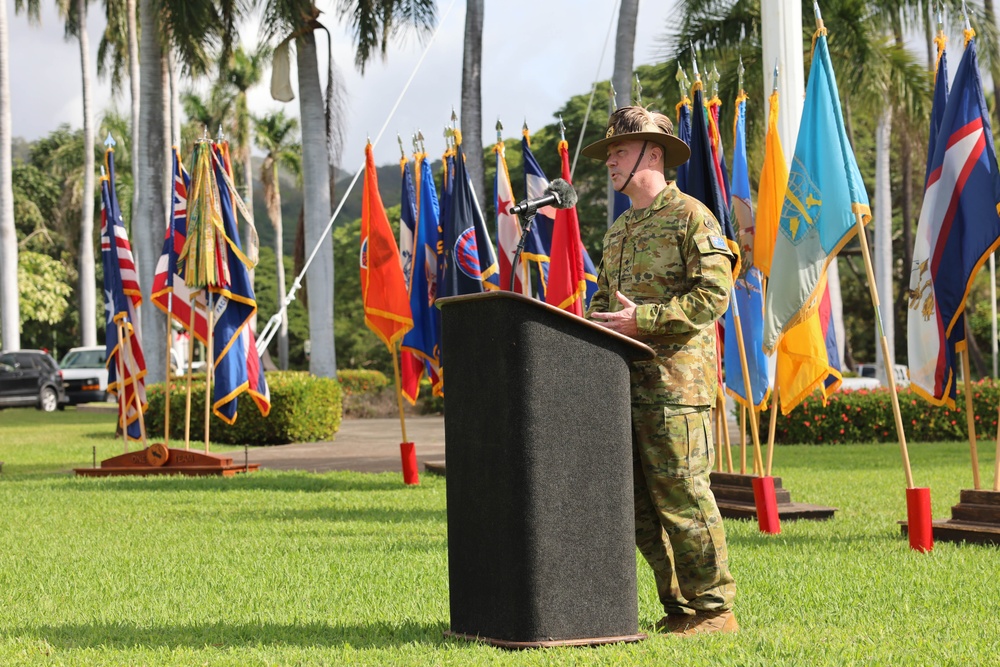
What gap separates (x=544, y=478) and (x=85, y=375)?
36.8m

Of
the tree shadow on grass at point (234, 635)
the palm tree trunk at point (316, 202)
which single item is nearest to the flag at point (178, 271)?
the palm tree trunk at point (316, 202)

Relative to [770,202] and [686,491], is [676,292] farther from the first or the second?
[770,202]

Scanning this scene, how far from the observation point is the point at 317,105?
22.5 metres

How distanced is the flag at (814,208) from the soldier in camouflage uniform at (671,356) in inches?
155

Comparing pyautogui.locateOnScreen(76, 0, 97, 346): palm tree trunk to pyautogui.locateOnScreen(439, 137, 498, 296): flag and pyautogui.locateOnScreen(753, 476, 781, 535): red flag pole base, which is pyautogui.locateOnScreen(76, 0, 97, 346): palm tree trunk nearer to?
pyautogui.locateOnScreen(439, 137, 498, 296): flag

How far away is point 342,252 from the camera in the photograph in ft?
199

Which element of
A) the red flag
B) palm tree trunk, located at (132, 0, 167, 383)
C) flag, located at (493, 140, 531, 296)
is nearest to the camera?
the red flag

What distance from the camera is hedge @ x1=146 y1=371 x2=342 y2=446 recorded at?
69.5 feet

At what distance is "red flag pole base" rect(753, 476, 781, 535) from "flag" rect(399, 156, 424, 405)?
18.8 ft

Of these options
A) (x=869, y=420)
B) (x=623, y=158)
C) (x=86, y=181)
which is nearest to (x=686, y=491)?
(x=623, y=158)

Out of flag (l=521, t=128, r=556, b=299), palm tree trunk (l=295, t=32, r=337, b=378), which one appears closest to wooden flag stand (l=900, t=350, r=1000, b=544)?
flag (l=521, t=128, r=556, b=299)

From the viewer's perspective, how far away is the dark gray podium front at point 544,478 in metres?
4.59

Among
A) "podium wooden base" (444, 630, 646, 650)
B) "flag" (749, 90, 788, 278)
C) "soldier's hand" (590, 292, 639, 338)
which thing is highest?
"flag" (749, 90, 788, 278)

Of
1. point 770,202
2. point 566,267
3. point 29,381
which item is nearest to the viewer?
point 770,202
